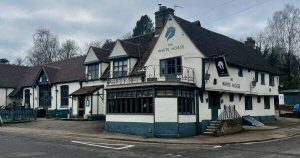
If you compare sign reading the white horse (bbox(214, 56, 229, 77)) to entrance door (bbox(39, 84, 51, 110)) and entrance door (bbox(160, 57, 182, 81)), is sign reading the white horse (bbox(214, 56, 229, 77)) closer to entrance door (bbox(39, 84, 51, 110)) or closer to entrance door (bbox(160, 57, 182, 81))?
entrance door (bbox(160, 57, 182, 81))

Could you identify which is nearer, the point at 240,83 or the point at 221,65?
the point at 221,65

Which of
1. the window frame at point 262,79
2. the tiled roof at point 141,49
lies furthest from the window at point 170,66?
the window frame at point 262,79

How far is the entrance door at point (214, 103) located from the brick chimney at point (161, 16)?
9105 millimetres

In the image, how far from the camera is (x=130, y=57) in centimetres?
3133

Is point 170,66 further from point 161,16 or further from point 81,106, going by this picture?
point 81,106

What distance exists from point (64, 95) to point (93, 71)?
647cm

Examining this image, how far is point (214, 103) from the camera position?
28078mm

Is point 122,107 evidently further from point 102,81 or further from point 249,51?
point 249,51

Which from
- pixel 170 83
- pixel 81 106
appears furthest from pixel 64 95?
pixel 170 83

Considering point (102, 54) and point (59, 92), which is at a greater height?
point (102, 54)

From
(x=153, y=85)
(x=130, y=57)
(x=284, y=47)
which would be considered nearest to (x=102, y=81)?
(x=130, y=57)

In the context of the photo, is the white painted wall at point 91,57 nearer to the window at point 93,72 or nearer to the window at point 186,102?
the window at point 93,72

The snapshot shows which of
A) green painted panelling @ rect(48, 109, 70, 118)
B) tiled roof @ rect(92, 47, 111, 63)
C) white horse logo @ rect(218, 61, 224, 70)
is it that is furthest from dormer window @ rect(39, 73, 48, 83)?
white horse logo @ rect(218, 61, 224, 70)

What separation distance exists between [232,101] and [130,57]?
992 centimetres
